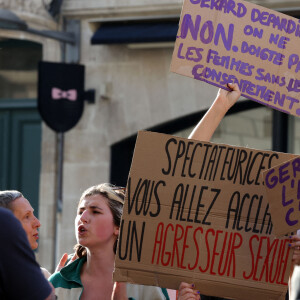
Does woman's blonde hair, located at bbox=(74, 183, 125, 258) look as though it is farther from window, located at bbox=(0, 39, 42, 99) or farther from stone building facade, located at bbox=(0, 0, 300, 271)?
window, located at bbox=(0, 39, 42, 99)

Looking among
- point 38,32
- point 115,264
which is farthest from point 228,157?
point 38,32

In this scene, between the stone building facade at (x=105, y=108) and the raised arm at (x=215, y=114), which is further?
the stone building facade at (x=105, y=108)

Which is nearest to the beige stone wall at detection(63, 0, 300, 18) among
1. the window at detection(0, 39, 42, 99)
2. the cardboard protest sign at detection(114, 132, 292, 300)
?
the window at detection(0, 39, 42, 99)

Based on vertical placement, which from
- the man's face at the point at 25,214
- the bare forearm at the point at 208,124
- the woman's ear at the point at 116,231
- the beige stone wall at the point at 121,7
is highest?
the beige stone wall at the point at 121,7

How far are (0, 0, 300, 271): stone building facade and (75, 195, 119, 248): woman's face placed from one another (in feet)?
21.9

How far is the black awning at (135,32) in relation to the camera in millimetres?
11383

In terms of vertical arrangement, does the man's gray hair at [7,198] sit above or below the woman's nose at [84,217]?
above

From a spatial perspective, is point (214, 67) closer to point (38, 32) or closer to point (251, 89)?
point (251, 89)

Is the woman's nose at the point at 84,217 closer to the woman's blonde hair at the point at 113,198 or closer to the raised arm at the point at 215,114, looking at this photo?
the woman's blonde hair at the point at 113,198

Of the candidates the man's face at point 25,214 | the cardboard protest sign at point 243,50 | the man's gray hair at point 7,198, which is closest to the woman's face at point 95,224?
the man's face at point 25,214

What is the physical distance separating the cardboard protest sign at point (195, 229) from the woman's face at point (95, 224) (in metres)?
0.39

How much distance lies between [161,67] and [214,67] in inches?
264

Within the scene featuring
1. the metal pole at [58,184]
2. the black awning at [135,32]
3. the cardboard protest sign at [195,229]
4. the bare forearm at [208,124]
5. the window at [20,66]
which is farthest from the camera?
the window at [20,66]

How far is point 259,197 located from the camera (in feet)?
15.3
